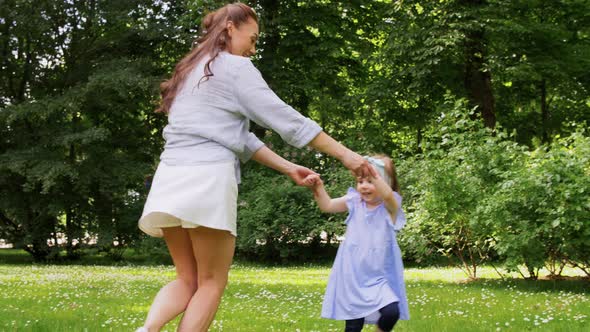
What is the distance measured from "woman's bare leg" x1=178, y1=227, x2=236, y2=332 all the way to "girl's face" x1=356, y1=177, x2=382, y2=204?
1380 millimetres

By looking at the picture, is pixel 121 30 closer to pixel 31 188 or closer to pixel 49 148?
pixel 49 148

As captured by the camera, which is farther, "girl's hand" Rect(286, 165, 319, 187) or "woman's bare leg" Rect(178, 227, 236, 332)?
"girl's hand" Rect(286, 165, 319, 187)

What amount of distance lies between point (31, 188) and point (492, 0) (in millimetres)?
13773

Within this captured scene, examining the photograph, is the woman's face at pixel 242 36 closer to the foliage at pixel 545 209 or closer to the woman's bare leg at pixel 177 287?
the woman's bare leg at pixel 177 287

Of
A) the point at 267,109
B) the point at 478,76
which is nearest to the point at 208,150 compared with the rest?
the point at 267,109

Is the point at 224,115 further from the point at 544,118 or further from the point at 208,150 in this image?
the point at 544,118

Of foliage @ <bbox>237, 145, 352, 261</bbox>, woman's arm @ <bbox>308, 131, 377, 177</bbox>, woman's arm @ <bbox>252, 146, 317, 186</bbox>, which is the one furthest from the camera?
foliage @ <bbox>237, 145, 352, 261</bbox>

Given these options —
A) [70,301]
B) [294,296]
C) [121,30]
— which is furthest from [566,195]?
[121,30]

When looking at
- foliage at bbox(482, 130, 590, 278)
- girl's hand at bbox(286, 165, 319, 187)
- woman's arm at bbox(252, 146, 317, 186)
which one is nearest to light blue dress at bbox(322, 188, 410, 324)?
girl's hand at bbox(286, 165, 319, 187)

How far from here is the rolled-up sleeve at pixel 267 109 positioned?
3.45m

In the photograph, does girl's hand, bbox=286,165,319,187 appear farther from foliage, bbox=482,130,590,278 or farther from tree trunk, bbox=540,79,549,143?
tree trunk, bbox=540,79,549,143

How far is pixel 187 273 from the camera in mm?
3715

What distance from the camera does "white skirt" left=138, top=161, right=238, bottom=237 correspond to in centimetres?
334

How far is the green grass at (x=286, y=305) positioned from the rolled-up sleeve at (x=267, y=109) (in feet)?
9.83
